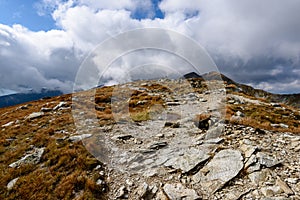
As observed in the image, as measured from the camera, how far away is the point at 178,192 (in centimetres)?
713

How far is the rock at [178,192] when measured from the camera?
6.88 meters

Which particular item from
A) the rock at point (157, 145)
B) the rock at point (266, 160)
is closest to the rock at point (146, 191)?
the rock at point (157, 145)

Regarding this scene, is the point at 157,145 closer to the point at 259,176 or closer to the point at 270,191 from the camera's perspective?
the point at 259,176

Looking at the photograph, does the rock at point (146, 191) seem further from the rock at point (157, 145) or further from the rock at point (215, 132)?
the rock at point (215, 132)

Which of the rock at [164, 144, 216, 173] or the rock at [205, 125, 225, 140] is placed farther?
the rock at [205, 125, 225, 140]

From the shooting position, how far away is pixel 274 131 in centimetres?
1145

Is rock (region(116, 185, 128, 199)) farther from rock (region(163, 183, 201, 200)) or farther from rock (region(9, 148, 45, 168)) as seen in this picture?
→ rock (region(9, 148, 45, 168))

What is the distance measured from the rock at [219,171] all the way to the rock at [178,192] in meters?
0.57

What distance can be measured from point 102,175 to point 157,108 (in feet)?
41.9

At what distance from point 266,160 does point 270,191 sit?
68.7 inches

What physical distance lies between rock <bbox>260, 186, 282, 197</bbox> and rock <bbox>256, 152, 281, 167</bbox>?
4.07 ft

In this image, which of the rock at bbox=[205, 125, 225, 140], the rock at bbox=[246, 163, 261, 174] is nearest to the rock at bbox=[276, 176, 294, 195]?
the rock at bbox=[246, 163, 261, 174]

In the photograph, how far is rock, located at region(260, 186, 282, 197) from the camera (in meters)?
6.41

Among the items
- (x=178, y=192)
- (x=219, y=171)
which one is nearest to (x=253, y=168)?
(x=219, y=171)
